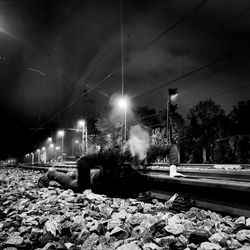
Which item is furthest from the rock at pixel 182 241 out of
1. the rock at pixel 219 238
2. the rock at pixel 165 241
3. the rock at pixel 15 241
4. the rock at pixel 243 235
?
the rock at pixel 15 241

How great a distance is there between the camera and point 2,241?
3645 millimetres

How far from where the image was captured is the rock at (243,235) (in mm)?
3036

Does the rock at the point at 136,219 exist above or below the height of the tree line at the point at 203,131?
below

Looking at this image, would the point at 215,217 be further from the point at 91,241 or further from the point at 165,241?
the point at 91,241

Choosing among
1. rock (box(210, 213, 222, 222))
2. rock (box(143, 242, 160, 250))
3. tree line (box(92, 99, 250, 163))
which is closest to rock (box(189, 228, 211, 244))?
rock (box(143, 242, 160, 250))

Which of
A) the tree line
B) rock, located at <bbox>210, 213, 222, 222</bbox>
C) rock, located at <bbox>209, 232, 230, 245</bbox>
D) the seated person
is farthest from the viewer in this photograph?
the tree line

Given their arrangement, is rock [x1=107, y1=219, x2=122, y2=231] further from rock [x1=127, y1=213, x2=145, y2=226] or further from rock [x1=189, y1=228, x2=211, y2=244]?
rock [x1=189, y1=228, x2=211, y2=244]

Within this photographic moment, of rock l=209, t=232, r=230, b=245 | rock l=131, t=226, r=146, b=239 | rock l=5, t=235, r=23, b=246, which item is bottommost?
rock l=5, t=235, r=23, b=246

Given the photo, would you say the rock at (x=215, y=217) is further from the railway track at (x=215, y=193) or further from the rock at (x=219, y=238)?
the rock at (x=219, y=238)

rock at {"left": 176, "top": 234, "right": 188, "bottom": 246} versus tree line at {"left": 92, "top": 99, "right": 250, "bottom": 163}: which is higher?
tree line at {"left": 92, "top": 99, "right": 250, "bottom": 163}

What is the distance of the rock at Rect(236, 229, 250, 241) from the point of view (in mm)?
3036

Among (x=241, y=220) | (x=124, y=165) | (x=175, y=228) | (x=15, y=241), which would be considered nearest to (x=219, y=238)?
(x=175, y=228)

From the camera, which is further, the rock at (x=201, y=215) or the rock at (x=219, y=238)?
the rock at (x=201, y=215)

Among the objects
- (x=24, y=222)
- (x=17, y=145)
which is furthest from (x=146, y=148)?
(x=17, y=145)
